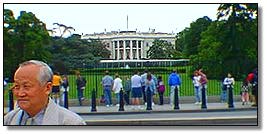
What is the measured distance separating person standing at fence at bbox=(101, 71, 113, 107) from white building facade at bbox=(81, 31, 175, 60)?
23 cm

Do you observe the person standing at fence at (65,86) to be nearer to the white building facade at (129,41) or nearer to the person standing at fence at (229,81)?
the white building facade at (129,41)

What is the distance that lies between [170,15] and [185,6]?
0.19 meters

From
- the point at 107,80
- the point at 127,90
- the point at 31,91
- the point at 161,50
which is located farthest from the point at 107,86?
the point at 31,91

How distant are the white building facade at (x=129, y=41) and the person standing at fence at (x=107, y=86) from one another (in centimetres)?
23

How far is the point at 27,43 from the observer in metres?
5.86

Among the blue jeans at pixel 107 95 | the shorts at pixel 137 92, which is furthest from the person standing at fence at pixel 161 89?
the blue jeans at pixel 107 95

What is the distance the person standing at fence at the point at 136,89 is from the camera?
19.2 feet

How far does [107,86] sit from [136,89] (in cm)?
34

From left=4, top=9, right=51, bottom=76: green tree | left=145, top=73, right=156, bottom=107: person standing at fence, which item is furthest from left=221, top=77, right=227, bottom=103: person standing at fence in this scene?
left=4, top=9, right=51, bottom=76: green tree

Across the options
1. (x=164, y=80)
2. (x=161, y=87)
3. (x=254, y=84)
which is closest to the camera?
(x=254, y=84)

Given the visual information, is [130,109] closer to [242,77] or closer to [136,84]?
[136,84]

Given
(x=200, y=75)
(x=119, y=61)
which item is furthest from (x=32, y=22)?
(x=200, y=75)

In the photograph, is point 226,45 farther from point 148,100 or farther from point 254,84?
point 148,100

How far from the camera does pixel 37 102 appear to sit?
2.14 meters
